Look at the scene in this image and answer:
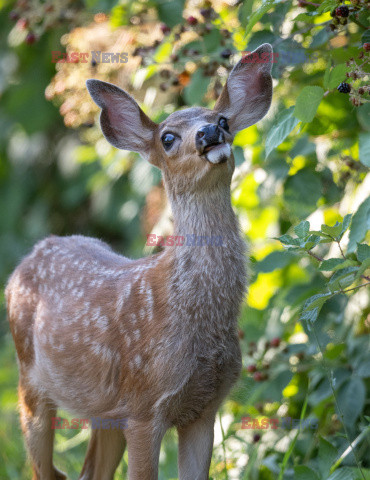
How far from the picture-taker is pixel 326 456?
4.18m

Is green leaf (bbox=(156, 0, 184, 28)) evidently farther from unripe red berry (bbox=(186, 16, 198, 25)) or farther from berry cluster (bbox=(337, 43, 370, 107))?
berry cluster (bbox=(337, 43, 370, 107))

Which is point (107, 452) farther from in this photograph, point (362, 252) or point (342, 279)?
point (362, 252)

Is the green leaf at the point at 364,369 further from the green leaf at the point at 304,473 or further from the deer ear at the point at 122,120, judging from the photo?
the deer ear at the point at 122,120

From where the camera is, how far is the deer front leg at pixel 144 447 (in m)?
3.67

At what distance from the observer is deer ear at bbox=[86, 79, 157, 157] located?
4.22 metres

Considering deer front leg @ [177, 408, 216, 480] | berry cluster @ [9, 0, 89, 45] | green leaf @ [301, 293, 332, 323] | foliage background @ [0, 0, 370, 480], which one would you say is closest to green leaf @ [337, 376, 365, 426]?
foliage background @ [0, 0, 370, 480]

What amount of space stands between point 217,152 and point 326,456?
1756 millimetres

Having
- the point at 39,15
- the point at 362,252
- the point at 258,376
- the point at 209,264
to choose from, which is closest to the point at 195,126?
the point at 209,264

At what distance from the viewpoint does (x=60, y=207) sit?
995 centimetres

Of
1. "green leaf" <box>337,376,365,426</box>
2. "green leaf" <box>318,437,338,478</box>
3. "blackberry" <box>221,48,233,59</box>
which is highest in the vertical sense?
"blackberry" <box>221,48,233,59</box>

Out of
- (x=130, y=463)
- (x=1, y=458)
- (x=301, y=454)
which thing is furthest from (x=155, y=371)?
(x=1, y=458)

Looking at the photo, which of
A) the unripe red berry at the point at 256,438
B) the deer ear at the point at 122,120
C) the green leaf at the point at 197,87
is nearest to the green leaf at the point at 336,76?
the deer ear at the point at 122,120

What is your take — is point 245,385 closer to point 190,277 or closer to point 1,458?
point 190,277

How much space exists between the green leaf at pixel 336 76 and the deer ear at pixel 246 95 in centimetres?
48
